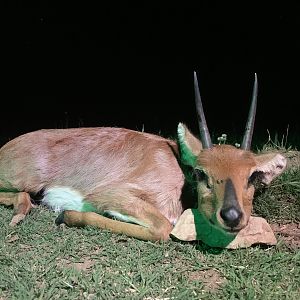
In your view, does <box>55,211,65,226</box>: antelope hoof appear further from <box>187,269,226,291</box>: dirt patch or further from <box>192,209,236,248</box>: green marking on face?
<box>187,269,226,291</box>: dirt patch

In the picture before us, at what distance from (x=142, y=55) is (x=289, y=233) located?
7699 mm

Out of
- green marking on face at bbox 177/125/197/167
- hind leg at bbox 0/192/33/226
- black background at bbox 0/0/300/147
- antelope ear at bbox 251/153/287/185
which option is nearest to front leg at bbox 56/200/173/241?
hind leg at bbox 0/192/33/226

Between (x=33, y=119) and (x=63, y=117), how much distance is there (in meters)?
0.48

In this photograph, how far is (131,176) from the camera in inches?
194

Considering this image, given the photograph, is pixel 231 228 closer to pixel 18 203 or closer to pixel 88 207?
pixel 88 207

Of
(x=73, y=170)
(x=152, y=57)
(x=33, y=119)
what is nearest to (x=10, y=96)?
(x=33, y=119)

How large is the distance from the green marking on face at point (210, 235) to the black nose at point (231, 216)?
391 mm

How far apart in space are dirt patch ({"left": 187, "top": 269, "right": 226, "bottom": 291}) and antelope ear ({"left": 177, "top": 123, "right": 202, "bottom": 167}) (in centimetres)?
86

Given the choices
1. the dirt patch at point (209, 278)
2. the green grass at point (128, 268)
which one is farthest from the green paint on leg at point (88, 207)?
the dirt patch at point (209, 278)

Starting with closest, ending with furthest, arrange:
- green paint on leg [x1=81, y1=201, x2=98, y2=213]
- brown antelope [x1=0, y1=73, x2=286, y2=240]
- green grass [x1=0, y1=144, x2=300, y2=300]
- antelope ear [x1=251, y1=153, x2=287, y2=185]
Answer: green grass [x1=0, y1=144, x2=300, y2=300] < brown antelope [x1=0, y1=73, x2=286, y2=240] < antelope ear [x1=251, y1=153, x2=287, y2=185] < green paint on leg [x1=81, y1=201, x2=98, y2=213]

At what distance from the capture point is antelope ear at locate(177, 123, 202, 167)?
180 inches

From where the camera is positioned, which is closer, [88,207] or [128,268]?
[128,268]

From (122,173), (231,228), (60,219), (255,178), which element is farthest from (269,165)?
(60,219)

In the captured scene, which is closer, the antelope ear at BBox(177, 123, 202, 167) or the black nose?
the black nose
